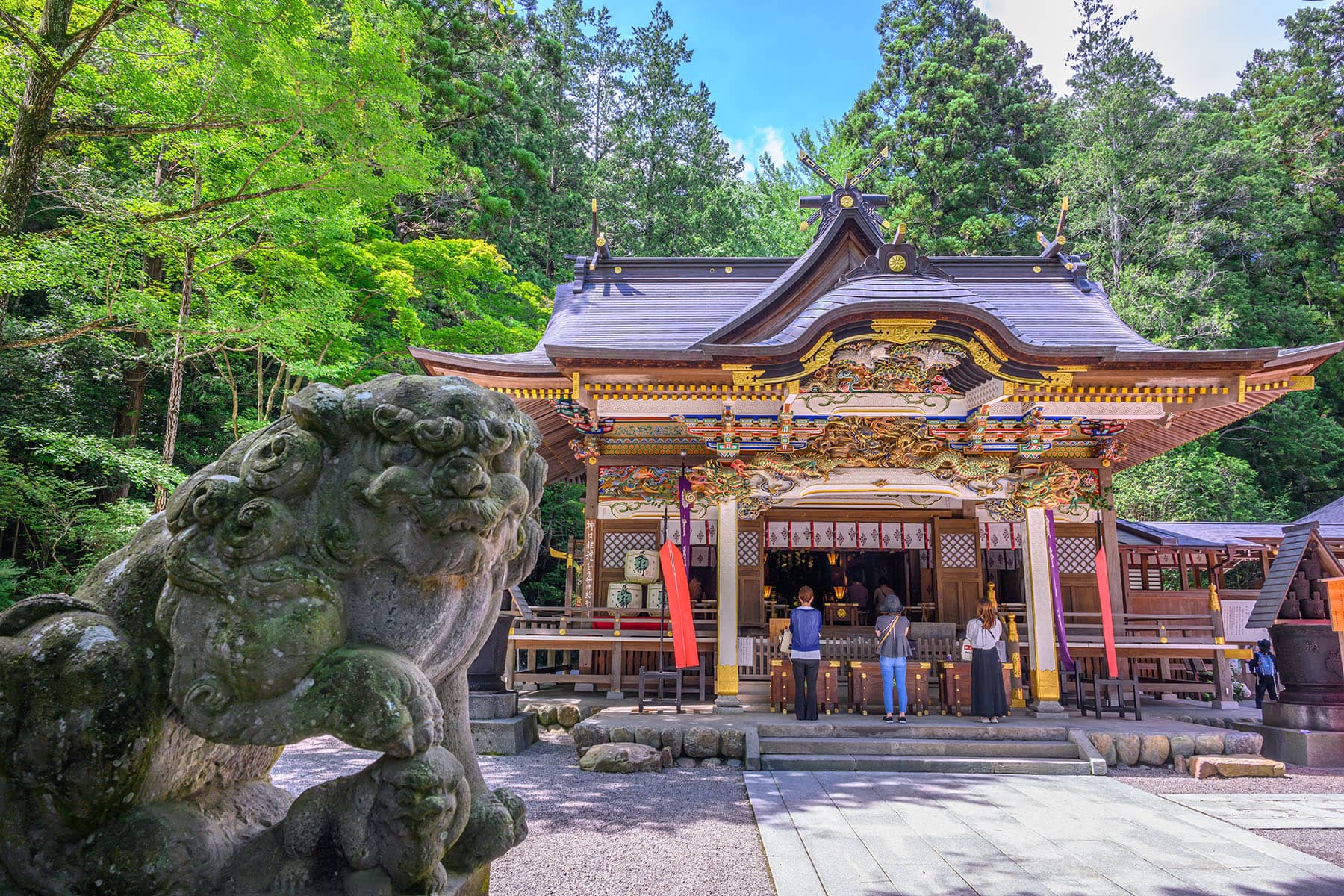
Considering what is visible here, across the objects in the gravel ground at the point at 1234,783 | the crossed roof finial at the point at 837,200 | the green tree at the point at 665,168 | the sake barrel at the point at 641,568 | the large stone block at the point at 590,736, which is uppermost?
the green tree at the point at 665,168

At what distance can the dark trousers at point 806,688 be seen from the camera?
A: 7555mm

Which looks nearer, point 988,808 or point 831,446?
point 988,808

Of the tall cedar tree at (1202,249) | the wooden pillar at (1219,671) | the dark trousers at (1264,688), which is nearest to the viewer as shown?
the wooden pillar at (1219,671)

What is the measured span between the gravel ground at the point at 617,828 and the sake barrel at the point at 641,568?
350 cm

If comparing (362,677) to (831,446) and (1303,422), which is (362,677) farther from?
(1303,422)

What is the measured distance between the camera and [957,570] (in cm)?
1097

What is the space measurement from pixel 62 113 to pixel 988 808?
419 inches

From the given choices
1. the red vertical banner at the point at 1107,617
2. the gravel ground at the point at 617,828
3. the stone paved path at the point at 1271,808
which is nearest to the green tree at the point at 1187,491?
the red vertical banner at the point at 1107,617

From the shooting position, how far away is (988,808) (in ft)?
17.1

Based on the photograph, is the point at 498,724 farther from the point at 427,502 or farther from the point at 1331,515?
the point at 1331,515

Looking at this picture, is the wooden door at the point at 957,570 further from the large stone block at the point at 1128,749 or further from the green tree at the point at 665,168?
the green tree at the point at 665,168

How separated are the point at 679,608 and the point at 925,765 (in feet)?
10.2

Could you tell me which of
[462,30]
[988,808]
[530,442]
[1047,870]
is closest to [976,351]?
[988,808]

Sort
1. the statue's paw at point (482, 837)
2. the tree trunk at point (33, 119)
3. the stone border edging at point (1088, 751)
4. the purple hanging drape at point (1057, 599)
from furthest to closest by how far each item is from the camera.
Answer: the purple hanging drape at point (1057, 599) → the stone border edging at point (1088, 751) → the tree trunk at point (33, 119) → the statue's paw at point (482, 837)
